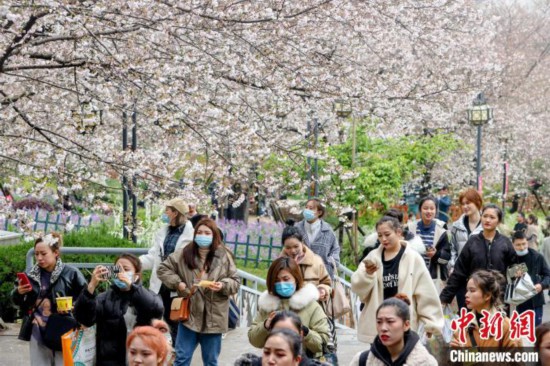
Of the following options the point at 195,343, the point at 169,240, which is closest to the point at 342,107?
the point at 169,240

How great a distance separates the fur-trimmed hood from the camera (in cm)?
770

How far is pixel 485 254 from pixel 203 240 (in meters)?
2.72

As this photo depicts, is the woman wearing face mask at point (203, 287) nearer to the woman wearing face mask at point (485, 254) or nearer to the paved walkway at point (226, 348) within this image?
the paved walkway at point (226, 348)

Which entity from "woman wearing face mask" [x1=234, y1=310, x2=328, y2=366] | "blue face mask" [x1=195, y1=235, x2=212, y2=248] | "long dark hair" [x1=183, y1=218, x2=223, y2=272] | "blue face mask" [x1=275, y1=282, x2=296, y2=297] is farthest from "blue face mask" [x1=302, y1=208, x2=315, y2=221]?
"woman wearing face mask" [x1=234, y1=310, x2=328, y2=366]

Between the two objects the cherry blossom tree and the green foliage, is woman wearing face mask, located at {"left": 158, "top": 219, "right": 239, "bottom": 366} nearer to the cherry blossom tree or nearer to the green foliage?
the cherry blossom tree

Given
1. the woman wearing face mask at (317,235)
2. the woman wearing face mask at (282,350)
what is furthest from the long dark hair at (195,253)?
the woman wearing face mask at (282,350)

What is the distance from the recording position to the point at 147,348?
604 cm

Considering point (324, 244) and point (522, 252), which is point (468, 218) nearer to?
point (522, 252)

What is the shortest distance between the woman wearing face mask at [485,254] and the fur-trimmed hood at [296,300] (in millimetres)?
2126

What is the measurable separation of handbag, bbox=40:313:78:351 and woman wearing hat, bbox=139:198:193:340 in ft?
6.11

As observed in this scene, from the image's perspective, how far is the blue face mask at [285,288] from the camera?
7.75 metres

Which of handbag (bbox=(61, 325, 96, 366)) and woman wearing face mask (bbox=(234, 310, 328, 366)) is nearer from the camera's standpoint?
woman wearing face mask (bbox=(234, 310, 328, 366))

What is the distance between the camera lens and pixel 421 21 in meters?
16.5

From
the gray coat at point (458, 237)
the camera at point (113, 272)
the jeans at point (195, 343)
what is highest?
the gray coat at point (458, 237)
